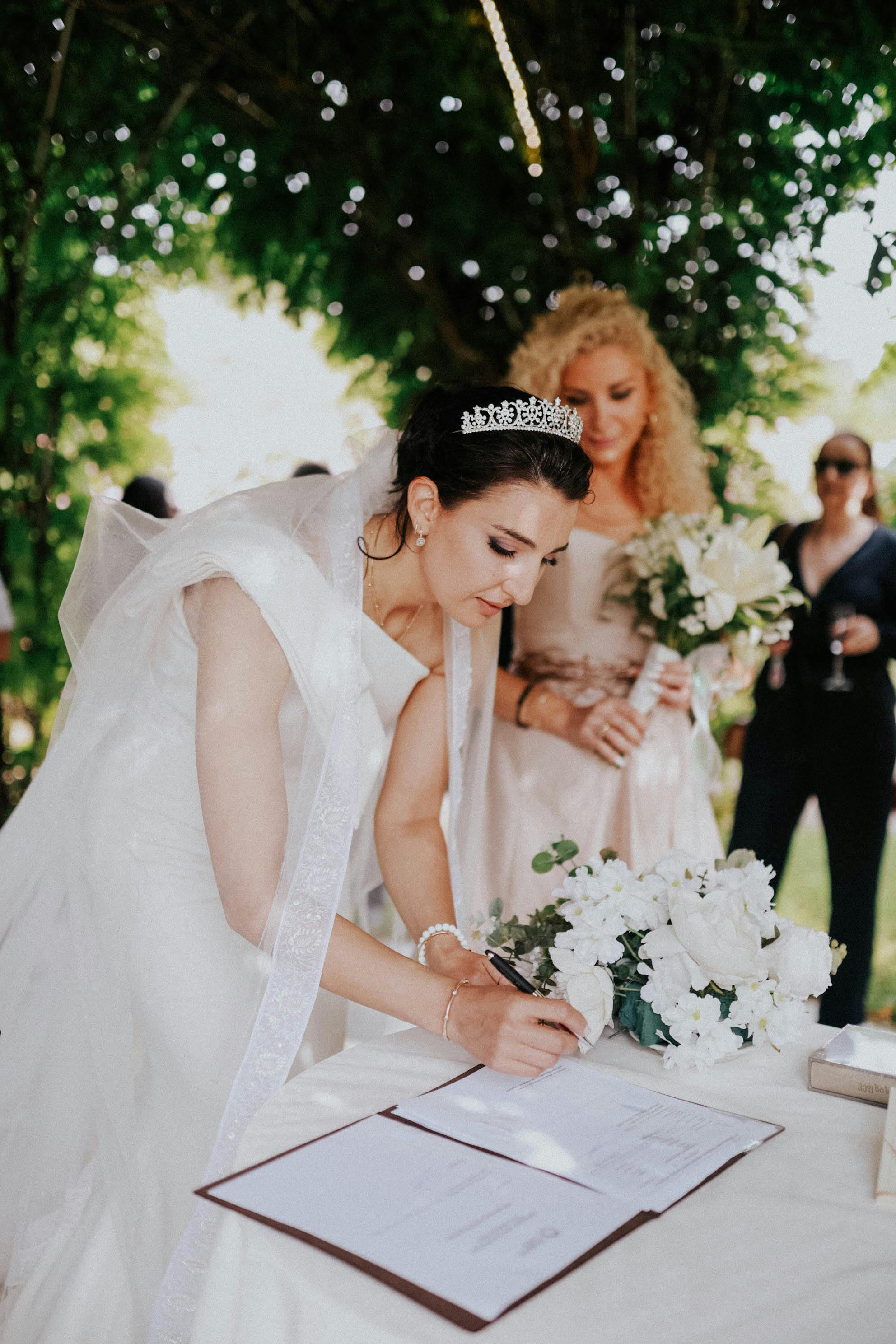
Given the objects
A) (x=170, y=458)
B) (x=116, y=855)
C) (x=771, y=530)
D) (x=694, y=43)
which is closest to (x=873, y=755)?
(x=771, y=530)

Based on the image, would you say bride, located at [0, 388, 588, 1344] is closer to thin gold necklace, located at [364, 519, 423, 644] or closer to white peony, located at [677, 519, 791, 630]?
thin gold necklace, located at [364, 519, 423, 644]

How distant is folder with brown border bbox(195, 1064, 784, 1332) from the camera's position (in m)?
0.87

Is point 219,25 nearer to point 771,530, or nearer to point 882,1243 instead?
point 771,530

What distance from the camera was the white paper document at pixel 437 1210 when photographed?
0.92m

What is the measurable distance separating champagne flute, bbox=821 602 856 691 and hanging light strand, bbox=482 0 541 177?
1767 millimetres

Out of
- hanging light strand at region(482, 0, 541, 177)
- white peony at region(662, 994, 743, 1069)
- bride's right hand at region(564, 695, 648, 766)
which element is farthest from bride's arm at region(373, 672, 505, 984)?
hanging light strand at region(482, 0, 541, 177)

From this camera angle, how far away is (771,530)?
380cm

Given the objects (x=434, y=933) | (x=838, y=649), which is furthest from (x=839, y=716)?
(x=434, y=933)

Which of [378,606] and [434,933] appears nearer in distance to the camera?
[434,933]

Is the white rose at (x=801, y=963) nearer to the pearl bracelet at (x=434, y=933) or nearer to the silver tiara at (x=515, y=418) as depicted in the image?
the pearl bracelet at (x=434, y=933)

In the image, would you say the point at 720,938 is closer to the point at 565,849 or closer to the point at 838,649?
the point at 565,849

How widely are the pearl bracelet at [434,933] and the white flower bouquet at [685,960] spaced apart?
0.33 meters

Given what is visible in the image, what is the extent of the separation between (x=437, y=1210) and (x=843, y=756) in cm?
282

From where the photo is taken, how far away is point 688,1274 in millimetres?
959
